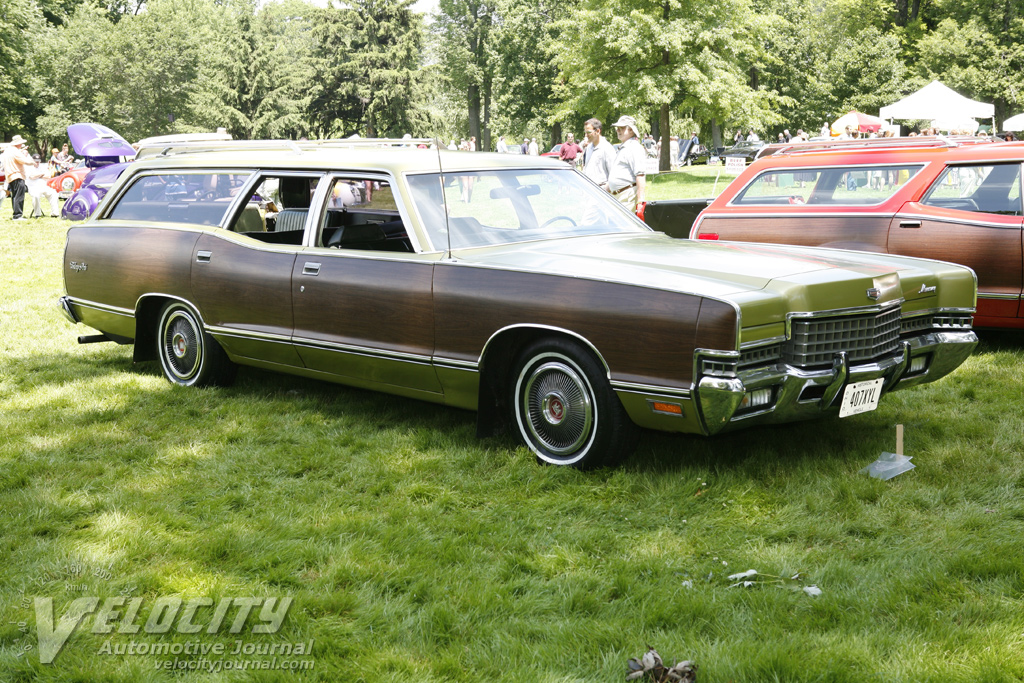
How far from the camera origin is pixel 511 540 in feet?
13.3

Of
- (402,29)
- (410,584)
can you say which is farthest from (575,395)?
(402,29)

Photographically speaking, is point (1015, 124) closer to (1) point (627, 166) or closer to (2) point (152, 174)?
(1) point (627, 166)

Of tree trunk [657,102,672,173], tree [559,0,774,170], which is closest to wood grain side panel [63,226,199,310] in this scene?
tree [559,0,774,170]

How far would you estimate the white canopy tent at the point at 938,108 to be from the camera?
1141 inches

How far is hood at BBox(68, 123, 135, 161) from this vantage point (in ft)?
71.1

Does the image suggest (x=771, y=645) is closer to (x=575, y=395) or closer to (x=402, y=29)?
(x=575, y=395)

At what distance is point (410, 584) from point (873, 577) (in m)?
1.68

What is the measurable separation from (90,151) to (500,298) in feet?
63.7

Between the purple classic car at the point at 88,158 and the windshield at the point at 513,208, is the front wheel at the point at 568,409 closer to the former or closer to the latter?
the windshield at the point at 513,208

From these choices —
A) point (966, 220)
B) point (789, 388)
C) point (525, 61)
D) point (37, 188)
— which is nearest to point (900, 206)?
point (966, 220)

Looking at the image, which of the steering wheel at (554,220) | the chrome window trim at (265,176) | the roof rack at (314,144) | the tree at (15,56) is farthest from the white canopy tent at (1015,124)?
the tree at (15,56)

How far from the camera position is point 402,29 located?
185 feet

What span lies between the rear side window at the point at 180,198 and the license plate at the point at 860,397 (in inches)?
158

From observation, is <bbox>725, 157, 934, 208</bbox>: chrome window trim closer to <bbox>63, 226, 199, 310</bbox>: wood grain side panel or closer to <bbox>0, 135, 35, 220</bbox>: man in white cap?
<bbox>63, 226, 199, 310</bbox>: wood grain side panel
